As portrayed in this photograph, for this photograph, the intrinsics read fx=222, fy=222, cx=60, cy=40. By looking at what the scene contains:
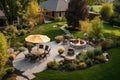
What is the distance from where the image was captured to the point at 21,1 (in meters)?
41.7

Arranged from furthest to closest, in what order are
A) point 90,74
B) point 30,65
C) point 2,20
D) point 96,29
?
point 2,20 → point 96,29 → point 30,65 → point 90,74

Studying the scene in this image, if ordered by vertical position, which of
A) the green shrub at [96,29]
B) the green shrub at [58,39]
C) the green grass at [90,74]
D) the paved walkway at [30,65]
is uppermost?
the green shrub at [96,29]

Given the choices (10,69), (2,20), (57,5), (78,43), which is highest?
(57,5)

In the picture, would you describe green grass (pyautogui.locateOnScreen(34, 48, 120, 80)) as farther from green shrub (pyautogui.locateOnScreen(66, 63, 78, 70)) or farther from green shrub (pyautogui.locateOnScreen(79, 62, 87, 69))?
green shrub (pyautogui.locateOnScreen(66, 63, 78, 70))

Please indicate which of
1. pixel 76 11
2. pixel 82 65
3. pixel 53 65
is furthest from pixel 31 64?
pixel 76 11

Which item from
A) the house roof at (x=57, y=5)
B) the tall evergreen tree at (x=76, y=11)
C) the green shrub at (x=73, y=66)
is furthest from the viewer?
the house roof at (x=57, y=5)

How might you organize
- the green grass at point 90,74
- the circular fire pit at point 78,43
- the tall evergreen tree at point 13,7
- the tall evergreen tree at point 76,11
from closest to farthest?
the green grass at point 90,74 < the circular fire pit at point 78,43 < the tall evergreen tree at point 76,11 < the tall evergreen tree at point 13,7

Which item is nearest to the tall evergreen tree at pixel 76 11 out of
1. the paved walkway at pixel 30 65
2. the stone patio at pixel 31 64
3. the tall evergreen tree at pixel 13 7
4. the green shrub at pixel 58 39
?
the green shrub at pixel 58 39

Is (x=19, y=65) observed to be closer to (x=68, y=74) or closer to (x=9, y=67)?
(x=9, y=67)

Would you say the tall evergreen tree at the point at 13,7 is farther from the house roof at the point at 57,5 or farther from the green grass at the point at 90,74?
the green grass at the point at 90,74

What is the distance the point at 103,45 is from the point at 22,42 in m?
12.5

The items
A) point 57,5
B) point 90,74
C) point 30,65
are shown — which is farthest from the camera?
point 57,5

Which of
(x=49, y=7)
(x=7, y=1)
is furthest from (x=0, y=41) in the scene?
(x=49, y=7)

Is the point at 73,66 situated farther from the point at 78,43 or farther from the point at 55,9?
the point at 55,9
